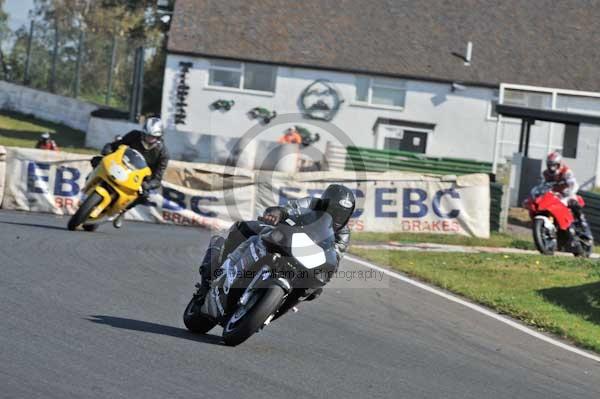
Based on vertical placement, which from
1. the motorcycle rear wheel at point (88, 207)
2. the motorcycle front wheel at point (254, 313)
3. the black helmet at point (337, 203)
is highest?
the black helmet at point (337, 203)

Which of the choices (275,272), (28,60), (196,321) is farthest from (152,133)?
(28,60)

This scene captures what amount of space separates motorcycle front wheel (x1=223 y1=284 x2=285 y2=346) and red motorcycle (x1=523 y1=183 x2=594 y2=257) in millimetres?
10556

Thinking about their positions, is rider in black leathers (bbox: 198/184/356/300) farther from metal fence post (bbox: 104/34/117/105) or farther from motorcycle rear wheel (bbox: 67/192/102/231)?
metal fence post (bbox: 104/34/117/105)

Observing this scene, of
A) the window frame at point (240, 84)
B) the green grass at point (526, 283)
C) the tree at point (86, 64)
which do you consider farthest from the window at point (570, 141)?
the tree at point (86, 64)

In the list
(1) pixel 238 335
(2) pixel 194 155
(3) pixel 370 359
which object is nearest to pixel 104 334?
(1) pixel 238 335

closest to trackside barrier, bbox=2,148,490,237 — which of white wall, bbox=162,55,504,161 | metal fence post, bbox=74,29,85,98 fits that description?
white wall, bbox=162,55,504,161

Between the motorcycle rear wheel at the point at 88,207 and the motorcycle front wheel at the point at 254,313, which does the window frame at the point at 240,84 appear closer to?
the motorcycle rear wheel at the point at 88,207

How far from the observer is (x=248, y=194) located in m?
19.7

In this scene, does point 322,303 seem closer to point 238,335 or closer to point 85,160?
point 238,335

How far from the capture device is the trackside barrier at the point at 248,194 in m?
18.8

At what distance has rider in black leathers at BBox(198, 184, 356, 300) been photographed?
802 cm

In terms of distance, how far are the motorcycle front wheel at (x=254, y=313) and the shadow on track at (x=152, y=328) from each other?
1.08ft

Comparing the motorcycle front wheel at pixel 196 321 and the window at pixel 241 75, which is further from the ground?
the window at pixel 241 75

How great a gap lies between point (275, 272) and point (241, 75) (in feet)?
111
